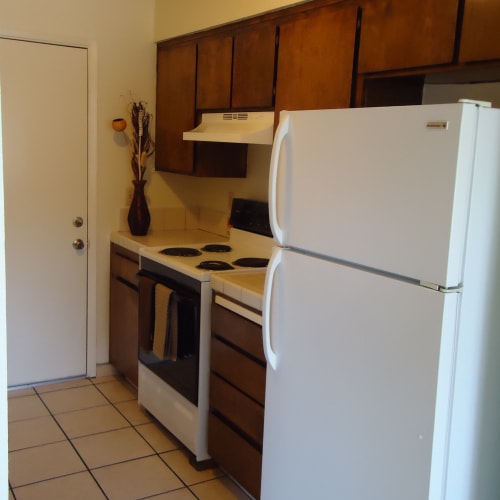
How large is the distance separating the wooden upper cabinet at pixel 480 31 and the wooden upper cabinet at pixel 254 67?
109cm

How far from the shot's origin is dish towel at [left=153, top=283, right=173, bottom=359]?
116 inches

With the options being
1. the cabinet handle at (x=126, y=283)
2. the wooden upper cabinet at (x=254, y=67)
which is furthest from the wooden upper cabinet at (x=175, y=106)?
the cabinet handle at (x=126, y=283)

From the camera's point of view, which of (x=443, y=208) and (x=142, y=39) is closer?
(x=443, y=208)

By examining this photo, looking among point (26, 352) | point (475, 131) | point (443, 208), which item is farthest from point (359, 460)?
point (26, 352)

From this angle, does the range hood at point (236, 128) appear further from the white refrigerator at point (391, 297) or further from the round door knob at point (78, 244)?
the round door knob at point (78, 244)

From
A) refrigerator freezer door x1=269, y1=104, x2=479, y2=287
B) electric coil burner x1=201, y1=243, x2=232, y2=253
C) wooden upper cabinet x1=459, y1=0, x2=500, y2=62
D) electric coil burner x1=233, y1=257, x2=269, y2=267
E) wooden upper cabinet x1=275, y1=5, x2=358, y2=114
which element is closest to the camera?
refrigerator freezer door x1=269, y1=104, x2=479, y2=287

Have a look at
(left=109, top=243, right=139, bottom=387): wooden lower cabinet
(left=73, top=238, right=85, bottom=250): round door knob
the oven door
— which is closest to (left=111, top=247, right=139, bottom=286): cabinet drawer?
(left=109, top=243, right=139, bottom=387): wooden lower cabinet

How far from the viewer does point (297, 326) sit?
6.20 feet

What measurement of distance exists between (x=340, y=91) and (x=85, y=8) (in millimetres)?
2076

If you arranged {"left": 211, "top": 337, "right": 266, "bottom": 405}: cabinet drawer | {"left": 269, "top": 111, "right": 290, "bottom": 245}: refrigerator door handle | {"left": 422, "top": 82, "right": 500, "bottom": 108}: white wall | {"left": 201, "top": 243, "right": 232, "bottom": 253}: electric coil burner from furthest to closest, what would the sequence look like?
{"left": 201, "top": 243, "right": 232, "bottom": 253}: electric coil burner → {"left": 211, "top": 337, "right": 266, "bottom": 405}: cabinet drawer → {"left": 422, "top": 82, "right": 500, "bottom": 108}: white wall → {"left": 269, "top": 111, "right": 290, "bottom": 245}: refrigerator door handle

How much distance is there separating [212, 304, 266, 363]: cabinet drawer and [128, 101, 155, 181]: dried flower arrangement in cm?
149

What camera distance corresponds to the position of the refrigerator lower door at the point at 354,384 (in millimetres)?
1463

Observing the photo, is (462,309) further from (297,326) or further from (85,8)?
(85,8)

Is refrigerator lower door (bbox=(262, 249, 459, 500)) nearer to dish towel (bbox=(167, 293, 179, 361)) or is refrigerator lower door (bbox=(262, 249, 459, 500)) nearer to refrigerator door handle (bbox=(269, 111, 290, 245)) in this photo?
refrigerator door handle (bbox=(269, 111, 290, 245))
